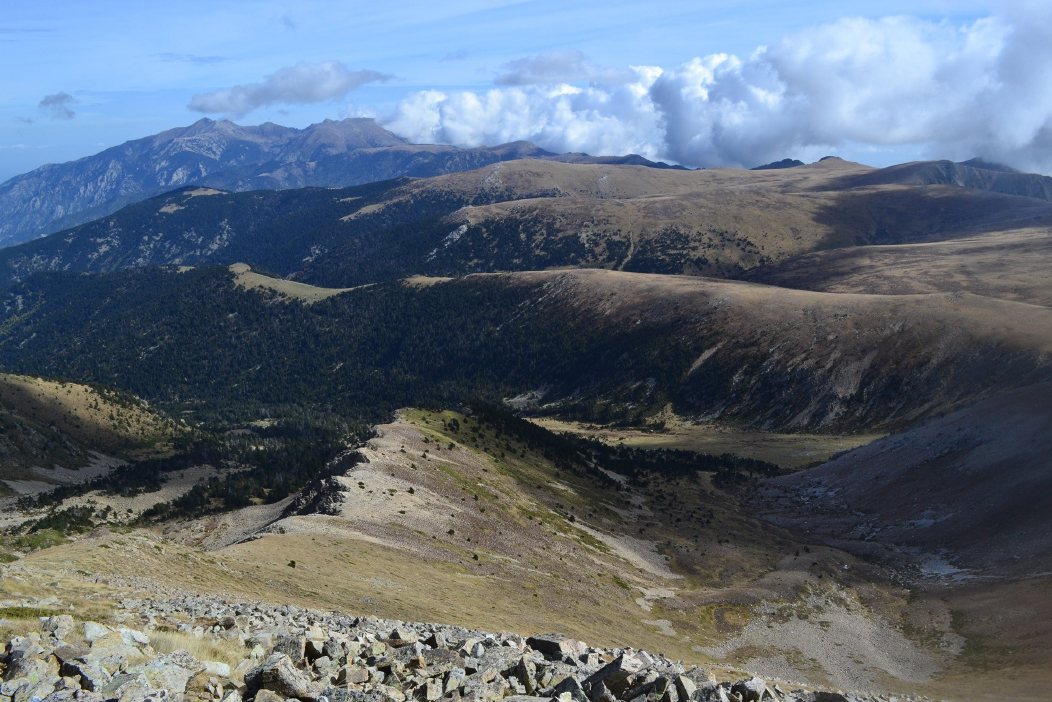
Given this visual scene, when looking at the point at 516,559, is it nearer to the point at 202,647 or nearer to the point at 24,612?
the point at 202,647

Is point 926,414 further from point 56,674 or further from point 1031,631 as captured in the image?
point 56,674

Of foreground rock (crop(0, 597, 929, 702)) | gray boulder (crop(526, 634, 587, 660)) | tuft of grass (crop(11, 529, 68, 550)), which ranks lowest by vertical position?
tuft of grass (crop(11, 529, 68, 550))

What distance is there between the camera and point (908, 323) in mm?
154500

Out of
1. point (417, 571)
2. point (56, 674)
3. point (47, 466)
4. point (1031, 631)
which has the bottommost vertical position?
point (47, 466)

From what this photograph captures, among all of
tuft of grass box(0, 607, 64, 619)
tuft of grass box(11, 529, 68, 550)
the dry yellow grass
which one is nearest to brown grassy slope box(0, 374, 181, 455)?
the dry yellow grass

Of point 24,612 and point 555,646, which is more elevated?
point 24,612

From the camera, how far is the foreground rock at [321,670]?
15211 mm

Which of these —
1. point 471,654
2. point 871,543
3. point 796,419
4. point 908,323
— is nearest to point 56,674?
point 471,654

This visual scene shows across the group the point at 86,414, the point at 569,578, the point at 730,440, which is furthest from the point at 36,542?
the point at 730,440

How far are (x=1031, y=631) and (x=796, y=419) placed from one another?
106 metres

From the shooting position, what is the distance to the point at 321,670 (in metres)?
18.3

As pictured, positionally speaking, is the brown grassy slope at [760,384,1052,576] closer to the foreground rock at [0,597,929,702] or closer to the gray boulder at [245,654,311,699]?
the foreground rock at [0,597,929,702]

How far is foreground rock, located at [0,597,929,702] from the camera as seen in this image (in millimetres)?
15211

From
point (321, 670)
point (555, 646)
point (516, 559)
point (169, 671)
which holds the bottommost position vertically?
point (516, 559)
